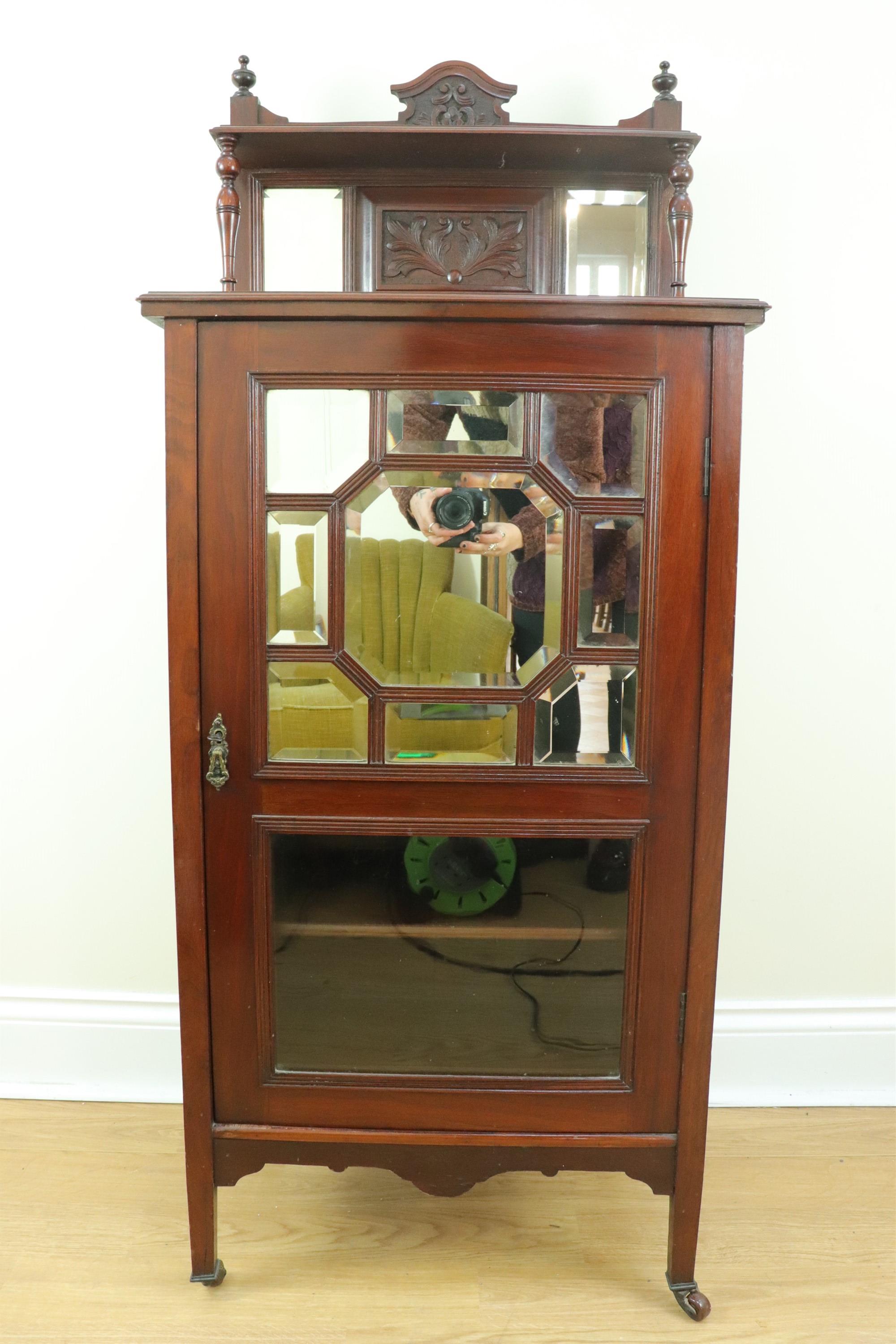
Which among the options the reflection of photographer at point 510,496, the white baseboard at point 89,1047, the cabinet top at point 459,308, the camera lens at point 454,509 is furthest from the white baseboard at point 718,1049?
the cabinet top at point 459,308

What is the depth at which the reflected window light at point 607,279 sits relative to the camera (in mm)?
1422

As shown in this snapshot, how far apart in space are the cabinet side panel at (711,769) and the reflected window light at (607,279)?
35 centimetres

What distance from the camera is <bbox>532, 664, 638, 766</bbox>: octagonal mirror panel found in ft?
3.91

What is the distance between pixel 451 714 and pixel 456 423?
370 mm

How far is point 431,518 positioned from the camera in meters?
1.17

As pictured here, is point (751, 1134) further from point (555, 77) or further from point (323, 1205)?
point (555, 77)

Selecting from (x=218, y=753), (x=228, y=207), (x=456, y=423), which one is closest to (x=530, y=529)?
(x=456, y=423)

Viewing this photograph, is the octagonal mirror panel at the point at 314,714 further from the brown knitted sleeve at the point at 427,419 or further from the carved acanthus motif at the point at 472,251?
the carved acanthus motif at the point at 472,251

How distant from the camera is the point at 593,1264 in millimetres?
1397

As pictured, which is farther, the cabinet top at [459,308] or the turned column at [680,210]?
the turned column at [680,210]

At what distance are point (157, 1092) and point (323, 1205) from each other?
46 centimetres

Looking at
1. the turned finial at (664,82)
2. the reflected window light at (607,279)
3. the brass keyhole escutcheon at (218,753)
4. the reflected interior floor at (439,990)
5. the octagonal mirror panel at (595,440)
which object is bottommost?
the reflected interior floor at (439,990)

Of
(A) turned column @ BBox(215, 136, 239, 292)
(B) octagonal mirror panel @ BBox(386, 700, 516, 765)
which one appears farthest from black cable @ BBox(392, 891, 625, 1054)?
(A) turned column @ BBox(215, 136, 239, 292)

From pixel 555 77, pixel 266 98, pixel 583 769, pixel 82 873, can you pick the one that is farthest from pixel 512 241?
pixel 82 873
